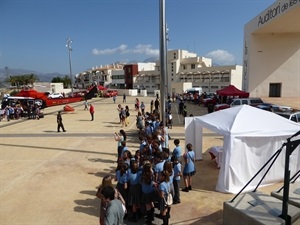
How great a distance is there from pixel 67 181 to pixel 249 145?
6.27 meters

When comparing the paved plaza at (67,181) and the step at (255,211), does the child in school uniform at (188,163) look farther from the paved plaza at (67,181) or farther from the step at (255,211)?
the step at (255,211)

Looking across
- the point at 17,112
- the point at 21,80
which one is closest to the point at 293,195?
the point at 17,112

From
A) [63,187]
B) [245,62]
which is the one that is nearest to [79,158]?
[63,187]

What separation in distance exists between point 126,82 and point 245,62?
60.6 metres

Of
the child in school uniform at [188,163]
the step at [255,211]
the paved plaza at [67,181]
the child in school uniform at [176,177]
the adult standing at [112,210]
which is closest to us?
the adult standing at [112,210]

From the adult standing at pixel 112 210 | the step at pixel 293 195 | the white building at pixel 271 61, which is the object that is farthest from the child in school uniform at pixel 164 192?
the white building at pixel 271 61

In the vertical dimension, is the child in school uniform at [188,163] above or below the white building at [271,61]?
below

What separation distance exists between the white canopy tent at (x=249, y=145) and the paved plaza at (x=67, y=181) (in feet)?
1.65

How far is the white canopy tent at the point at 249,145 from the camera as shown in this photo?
768cm

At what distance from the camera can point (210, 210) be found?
267 inches

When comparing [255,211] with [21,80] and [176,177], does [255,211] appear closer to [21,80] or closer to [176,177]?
[176,177]

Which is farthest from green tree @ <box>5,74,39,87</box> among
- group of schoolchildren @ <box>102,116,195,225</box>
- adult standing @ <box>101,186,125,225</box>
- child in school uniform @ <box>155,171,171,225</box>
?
adult standing @ <box>101,186,125,225</box>

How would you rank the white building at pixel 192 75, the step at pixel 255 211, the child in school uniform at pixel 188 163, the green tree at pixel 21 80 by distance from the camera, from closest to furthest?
the step at pixel 255 211, the child in school uniform at pixel 188 163, the white building at pixel 192 75, the green tree at pixel 21 80

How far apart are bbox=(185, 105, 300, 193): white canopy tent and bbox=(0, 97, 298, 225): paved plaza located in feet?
1.65
